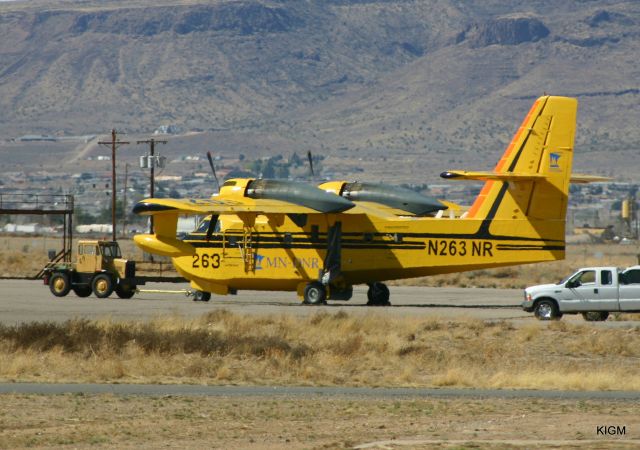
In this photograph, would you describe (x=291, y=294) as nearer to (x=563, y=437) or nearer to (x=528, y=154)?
(x=528, y=154)

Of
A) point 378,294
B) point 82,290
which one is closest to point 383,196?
point 378,294

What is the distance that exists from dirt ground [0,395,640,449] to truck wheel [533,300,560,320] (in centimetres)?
1691

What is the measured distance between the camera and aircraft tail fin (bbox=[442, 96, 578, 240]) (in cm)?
A: 4825

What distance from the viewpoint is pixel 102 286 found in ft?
185

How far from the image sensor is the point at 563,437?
22.8 metres

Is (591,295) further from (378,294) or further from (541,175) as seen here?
(378,294)

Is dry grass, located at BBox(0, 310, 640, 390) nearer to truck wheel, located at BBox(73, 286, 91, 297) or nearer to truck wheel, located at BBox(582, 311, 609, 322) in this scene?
truck wheel, located at BBox(582, 311, 609, 322)

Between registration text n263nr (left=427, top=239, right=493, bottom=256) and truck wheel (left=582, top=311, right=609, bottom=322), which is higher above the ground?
registration text n263nr (left=427, top=239, right=493, bottom=256)

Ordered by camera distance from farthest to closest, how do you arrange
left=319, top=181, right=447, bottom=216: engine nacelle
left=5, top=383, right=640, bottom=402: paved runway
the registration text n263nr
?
left=319, top=181, right=447, bottom=216: engine nacelle < the registration text n263nr < left=5, top=383, right=640, bottom=402: paved runway

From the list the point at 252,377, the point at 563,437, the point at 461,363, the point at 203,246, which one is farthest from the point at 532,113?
the point at 563,437

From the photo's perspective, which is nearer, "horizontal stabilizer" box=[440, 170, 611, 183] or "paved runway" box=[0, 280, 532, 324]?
"horizontal stabilizer" box=[440, 170, 611, 183]

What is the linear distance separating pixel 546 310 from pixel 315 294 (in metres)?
9.78

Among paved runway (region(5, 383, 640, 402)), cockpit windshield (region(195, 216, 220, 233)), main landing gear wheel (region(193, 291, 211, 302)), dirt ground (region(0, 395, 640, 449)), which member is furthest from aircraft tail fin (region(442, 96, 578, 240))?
dirt ground (region(0, 395, 640, 449))

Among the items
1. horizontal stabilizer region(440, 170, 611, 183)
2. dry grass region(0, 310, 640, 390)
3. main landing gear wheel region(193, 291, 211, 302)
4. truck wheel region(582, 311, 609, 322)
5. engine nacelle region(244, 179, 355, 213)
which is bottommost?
dry grass region(0, 310, 640, 390)
